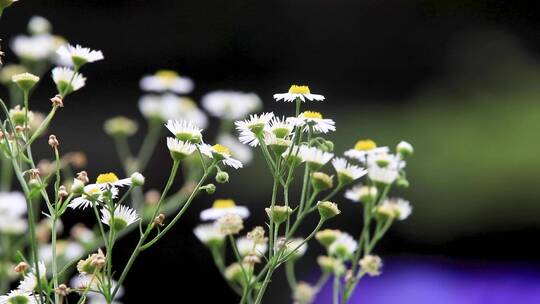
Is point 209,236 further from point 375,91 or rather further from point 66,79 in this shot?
point 375,91

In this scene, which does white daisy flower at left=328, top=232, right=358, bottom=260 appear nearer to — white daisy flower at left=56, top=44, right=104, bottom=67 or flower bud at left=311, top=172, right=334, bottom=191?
flower bud at left=311, top=172, right=334, bottom=191

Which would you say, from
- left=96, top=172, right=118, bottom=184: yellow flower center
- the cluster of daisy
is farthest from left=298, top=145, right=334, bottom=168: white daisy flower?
left=96, top=172, right=118, bottom=184: yellow flower center

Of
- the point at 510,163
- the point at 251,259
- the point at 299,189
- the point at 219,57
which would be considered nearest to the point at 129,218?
the point at 251,259

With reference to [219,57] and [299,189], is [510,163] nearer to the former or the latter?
[299,189]

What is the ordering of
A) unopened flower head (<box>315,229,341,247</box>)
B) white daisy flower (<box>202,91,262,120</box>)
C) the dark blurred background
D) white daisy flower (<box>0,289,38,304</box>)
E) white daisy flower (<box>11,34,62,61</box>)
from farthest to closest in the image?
the dark blurred background, white daisy flower (<box>202,91,262,120</box>), white daisy flower (<box>11,34,62,61</box>), unopened flower head (<box>315,229,341,247</box>), white daisy flower (<box>0,289,38,304</box>)

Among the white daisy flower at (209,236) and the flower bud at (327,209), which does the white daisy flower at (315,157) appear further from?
the white daisy flower at (209,236)

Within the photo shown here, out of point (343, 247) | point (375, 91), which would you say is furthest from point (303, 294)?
point (375, 91)
